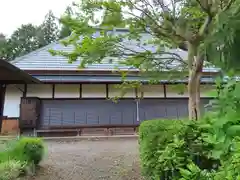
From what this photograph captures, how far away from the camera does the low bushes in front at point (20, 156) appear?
5504mm

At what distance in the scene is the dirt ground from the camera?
6121 millimetres

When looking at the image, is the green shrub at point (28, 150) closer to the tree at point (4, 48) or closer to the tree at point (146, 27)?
the tree at point (146, 27)

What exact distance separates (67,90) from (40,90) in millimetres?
1320

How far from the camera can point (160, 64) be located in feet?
25.6

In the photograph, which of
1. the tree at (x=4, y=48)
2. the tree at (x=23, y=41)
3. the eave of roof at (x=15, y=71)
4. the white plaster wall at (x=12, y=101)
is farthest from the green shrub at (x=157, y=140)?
the tree at (x=23, y=41)

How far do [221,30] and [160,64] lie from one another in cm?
656

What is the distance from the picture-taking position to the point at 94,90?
14.5 metres

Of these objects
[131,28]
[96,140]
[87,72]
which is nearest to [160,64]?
[131,28]

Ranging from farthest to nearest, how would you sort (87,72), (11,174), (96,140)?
(87,72), (96,140), (11,174)

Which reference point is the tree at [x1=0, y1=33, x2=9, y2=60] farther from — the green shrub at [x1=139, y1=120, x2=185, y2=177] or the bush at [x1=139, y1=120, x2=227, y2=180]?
the bush at [x1=139, y1=120, x2=227, y2=180]

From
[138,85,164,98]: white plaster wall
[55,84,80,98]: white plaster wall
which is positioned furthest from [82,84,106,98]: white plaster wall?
[138,85,164,98]: white plaster wall

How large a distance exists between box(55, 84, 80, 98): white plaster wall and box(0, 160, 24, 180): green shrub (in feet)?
27.9

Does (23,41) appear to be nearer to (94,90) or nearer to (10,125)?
(10,125)

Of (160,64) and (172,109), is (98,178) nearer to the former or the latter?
(160,64)
